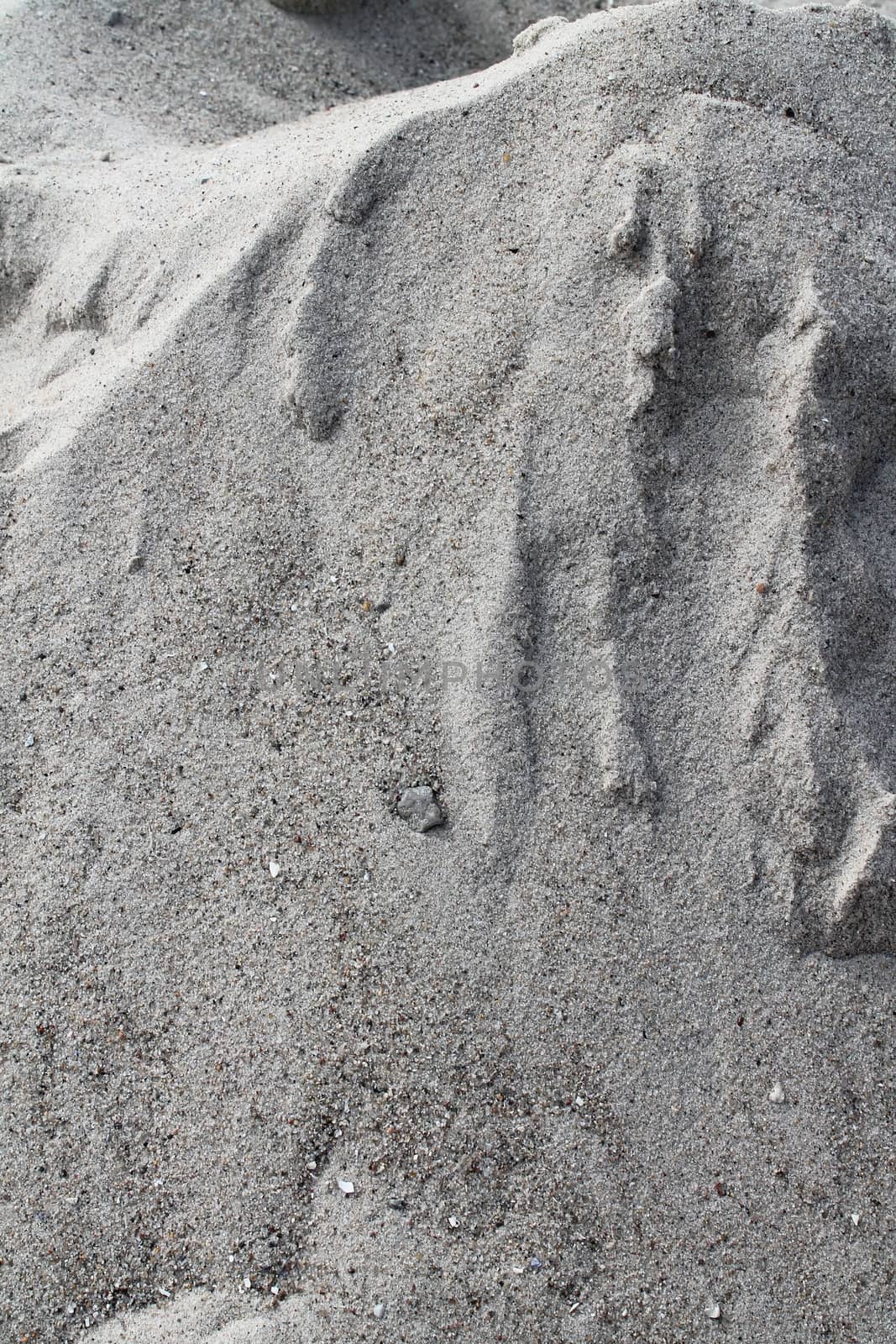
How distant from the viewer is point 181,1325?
146cm

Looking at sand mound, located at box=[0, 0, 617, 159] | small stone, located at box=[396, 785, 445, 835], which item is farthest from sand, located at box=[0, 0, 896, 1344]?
sand mound, located at box=[0, 0, 617, 159]

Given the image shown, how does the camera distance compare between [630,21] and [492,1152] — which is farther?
[630,21]

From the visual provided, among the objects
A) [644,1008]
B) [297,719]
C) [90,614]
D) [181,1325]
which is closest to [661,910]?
[644,1008]

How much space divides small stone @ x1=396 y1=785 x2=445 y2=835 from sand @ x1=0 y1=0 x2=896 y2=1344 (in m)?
0.01

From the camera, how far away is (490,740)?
159cm

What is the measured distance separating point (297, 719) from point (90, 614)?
1.33ft

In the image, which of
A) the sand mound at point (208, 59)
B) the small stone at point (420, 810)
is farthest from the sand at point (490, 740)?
the sand mound at point (208, 59)

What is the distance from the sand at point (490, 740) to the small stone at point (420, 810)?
14mm

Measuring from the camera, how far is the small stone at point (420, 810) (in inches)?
62.6

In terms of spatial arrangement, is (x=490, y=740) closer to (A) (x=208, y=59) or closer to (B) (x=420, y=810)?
(B) (x=420, y=810)

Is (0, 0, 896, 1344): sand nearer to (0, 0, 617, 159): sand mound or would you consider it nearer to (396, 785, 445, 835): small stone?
(396, 785, 445, 835): small stone

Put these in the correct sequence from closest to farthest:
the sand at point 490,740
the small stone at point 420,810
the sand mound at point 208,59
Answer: the sand at point 490,740 → the small stone at point 420,810 → the sand mound at point 208,59

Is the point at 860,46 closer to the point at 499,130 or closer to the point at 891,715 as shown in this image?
the point at 499,130

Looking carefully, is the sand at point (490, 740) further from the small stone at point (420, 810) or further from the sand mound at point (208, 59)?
the sand mound at point (208, 59)
